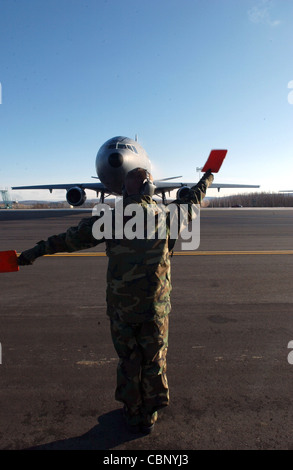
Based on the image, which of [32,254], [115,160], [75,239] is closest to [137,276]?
[75,239]

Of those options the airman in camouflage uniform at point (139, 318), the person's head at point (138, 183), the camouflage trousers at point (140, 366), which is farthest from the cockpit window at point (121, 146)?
the camouflage trousers at point (140, 366)

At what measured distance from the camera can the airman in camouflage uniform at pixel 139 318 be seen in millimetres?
2184

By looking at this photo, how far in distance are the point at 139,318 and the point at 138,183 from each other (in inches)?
41.9

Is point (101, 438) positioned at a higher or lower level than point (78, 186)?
lower

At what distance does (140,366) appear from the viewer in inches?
88.8

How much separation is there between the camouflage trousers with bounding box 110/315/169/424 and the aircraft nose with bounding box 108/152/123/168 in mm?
12854

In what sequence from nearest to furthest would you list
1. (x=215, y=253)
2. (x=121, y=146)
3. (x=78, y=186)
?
(x=215, y=253)
(x=121, y=146)
(x=78, y=186)

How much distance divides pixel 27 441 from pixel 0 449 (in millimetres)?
171

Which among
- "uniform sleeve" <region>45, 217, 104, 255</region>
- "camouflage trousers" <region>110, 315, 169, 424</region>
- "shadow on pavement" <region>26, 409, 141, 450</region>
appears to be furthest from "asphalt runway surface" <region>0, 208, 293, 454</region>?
"uniform sleeve" <region>45, 217, 104, 255</region>

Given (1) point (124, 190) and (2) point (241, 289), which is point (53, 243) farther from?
(2) point (241, 289)

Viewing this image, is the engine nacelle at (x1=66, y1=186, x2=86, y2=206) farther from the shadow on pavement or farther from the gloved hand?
the shadow on pavement

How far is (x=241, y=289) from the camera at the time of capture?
5273 millimetres

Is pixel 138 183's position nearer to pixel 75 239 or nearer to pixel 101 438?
pixel 75 239

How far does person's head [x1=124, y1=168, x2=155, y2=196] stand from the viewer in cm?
232
